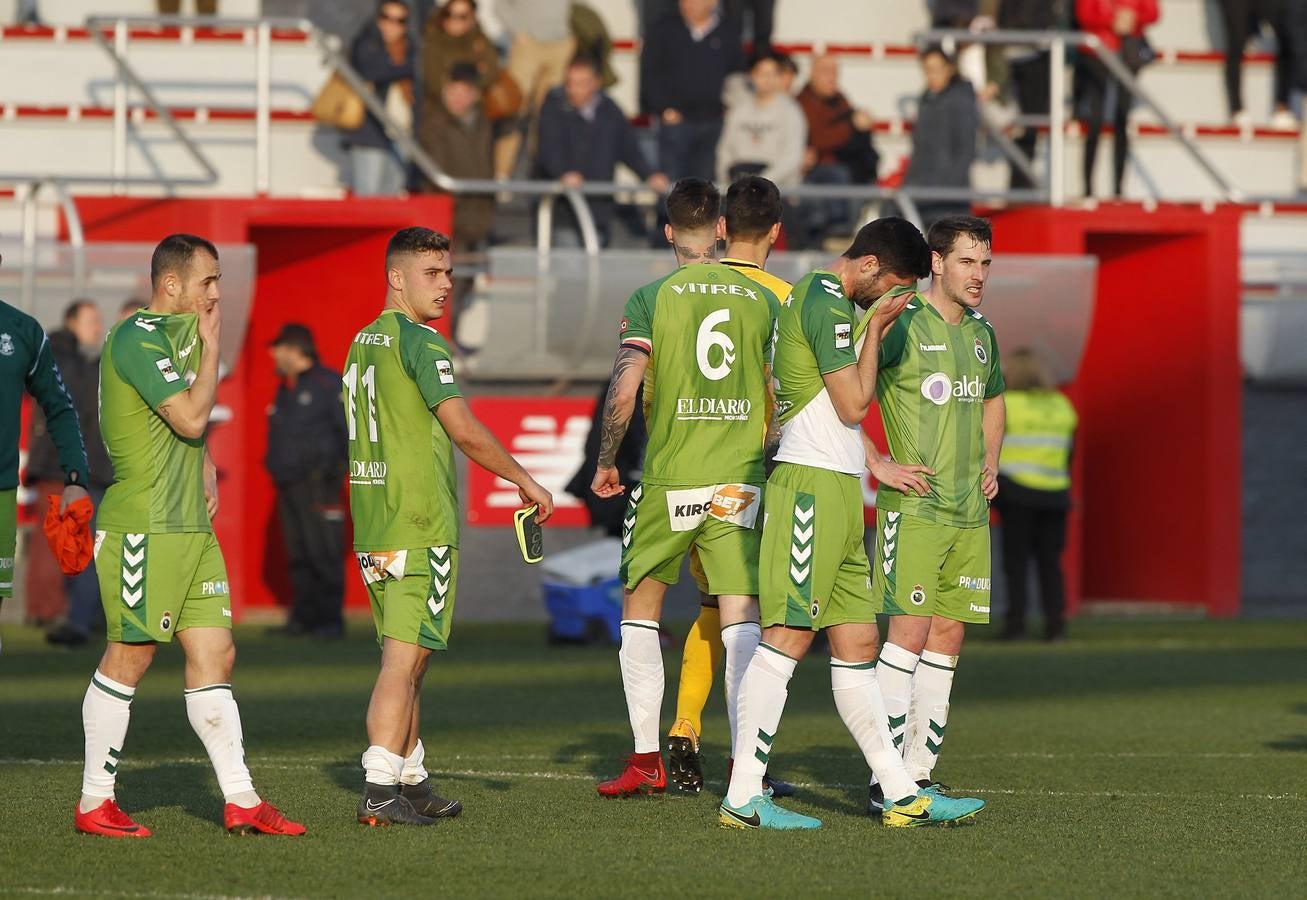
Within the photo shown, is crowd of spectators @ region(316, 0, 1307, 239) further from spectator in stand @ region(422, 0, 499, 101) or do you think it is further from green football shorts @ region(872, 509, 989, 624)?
green football shorts @ region(872, 509, 989, 624)

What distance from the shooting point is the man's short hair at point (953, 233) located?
23.9ft

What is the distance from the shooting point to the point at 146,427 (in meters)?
6.57

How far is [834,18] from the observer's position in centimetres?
2083

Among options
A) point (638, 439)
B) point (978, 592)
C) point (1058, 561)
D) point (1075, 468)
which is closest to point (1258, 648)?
point (1058, 561)

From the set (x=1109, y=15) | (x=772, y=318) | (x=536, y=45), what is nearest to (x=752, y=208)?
(x=772, y=318)

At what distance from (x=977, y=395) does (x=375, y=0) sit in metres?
12.2

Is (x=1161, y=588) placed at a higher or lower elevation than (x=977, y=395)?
lower

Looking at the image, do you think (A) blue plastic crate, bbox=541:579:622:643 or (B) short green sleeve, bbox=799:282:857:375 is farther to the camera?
(A) blue plastic crate, bbox=541:579:622:643

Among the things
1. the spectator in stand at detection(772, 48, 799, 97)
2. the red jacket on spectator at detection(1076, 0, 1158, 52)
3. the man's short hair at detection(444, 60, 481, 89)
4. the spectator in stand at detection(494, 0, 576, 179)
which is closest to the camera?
the man's short hair at detection(444, 60, 481, 89)

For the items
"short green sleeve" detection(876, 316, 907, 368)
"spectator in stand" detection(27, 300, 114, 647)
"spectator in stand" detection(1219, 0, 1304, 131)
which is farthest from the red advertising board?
"short green sleeve" detection(876, 316, 907, 368)

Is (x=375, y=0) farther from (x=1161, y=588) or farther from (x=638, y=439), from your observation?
(x=1161, y=588)

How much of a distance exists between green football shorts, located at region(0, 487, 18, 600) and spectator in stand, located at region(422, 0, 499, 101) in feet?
32.1

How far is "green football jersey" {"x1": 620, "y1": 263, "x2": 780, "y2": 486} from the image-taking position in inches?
289

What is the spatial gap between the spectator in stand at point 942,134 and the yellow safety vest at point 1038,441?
2.50m
